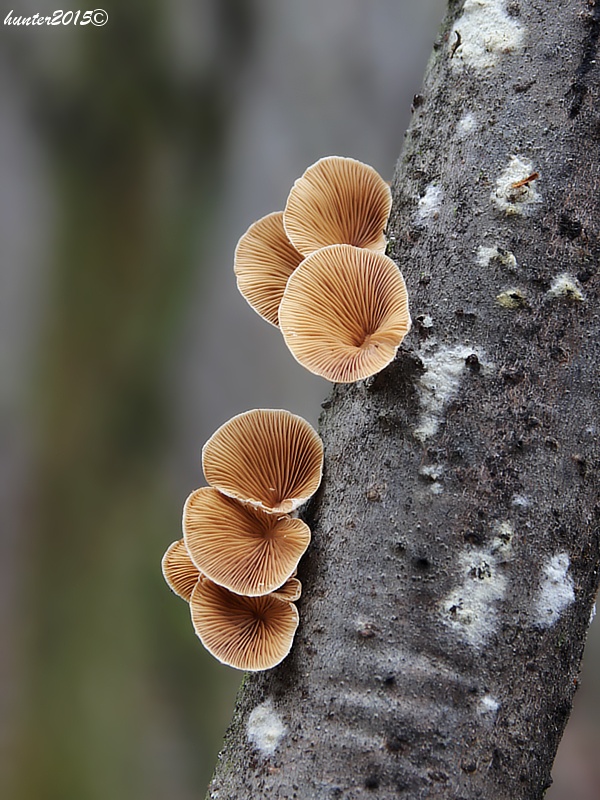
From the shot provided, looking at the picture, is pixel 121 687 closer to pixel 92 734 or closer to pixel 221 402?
pixel 92 734

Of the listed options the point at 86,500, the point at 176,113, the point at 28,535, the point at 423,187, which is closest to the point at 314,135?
the point at 176,113

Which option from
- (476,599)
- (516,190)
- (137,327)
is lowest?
(137,327)

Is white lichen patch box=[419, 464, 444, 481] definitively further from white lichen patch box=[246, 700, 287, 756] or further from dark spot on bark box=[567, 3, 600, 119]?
dark spot on bark box=[567, 3, 600, 119]

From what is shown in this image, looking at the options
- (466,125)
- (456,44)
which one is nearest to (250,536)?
(466,125)

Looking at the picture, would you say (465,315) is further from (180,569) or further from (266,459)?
(180,569)
